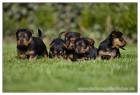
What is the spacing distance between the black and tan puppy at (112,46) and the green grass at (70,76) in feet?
1.18

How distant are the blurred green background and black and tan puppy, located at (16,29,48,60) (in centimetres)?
394

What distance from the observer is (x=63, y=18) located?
14016 millimetres

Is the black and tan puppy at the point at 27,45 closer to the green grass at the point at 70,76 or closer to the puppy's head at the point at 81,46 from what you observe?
the green grass at the point at 70,76

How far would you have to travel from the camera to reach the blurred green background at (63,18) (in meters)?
13.2

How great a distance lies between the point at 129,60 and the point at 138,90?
1.08m

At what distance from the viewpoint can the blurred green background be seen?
43.4 feet

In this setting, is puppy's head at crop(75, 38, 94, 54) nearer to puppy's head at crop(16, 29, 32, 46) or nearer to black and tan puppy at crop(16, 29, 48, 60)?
black and tan puppy at crop(16, 29, 48, 60)

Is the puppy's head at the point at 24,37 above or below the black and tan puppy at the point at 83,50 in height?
above

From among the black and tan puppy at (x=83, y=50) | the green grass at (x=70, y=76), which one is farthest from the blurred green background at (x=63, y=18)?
the green grass at (x=70, y=76)

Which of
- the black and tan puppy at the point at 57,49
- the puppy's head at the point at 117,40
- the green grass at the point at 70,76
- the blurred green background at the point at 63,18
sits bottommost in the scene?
the green grass at the point at 70,76

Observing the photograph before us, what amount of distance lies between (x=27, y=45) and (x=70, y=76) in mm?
1705

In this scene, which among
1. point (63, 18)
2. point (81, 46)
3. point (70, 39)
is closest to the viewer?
point (81, 46)

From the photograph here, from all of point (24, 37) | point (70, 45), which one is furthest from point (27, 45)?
point (70, 45)

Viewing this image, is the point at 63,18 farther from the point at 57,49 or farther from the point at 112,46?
the point at 112,46
